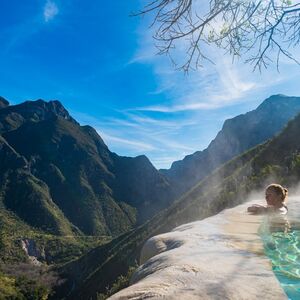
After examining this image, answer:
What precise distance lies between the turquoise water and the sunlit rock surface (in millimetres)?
158

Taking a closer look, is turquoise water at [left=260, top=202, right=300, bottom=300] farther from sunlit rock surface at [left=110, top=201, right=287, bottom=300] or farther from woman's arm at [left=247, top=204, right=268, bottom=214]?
woman's arm at [left=247, top=204, right=268, bottom=214]

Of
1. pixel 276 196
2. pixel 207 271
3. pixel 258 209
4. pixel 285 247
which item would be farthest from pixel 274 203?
pixel 207 271

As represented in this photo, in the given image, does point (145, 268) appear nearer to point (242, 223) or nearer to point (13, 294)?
point (242, 223)

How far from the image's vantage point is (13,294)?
4766cm

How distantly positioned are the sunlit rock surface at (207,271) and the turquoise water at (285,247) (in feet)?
0.52

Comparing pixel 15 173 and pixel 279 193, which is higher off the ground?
pixel 15 173

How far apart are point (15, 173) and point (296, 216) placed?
189661 millimetres

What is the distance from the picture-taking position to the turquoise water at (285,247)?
368 cm

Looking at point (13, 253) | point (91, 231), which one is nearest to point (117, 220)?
point (91, 231)

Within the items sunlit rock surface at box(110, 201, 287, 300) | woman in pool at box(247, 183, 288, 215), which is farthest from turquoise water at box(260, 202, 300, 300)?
woman in pool at box(247, 183, 288, 215)

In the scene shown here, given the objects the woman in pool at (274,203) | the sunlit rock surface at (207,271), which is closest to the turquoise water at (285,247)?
the sunlit rock surface at (207,271)

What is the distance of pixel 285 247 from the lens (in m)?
5.61

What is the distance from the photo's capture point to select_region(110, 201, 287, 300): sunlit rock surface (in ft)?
9.80

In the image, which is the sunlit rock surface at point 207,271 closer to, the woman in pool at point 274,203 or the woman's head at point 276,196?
the woman in pool at point 274,203
